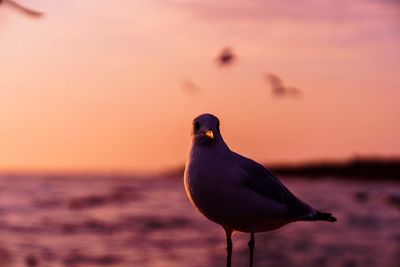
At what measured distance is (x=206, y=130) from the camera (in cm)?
571

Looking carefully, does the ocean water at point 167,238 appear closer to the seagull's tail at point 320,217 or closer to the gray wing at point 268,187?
the gray wing at point 268,187

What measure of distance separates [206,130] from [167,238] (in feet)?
69.8

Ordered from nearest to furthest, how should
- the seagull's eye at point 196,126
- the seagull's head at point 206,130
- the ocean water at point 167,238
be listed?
the seagull's head at point 206,130, the seagull's eye at point 196,126, the ocean water at point 167,238

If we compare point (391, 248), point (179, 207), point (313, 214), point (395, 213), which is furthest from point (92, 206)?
point (313, 214)

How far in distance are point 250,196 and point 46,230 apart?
76.2 feet

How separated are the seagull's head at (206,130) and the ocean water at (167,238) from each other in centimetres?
1463

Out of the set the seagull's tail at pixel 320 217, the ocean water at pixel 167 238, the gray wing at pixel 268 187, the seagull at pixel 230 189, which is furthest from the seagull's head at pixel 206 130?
the ocean water at pixel 167 238

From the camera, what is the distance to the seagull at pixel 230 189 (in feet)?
18.9

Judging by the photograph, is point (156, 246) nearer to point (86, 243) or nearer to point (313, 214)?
point (86, 243)

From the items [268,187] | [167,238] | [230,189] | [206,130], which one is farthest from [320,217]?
[167,238]

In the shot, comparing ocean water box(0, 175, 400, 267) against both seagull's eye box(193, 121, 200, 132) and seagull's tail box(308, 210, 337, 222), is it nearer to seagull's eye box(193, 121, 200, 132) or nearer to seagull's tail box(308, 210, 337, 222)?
seagull's tail box(308, 210, 337, 222)

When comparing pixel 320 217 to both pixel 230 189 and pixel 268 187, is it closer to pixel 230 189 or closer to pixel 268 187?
pixel 268 187

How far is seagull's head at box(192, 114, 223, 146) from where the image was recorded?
572 cm

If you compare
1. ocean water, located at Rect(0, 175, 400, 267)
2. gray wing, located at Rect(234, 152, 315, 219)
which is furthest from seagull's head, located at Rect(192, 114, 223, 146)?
ocean water, located at Rect(0, 175, 400, 267)
